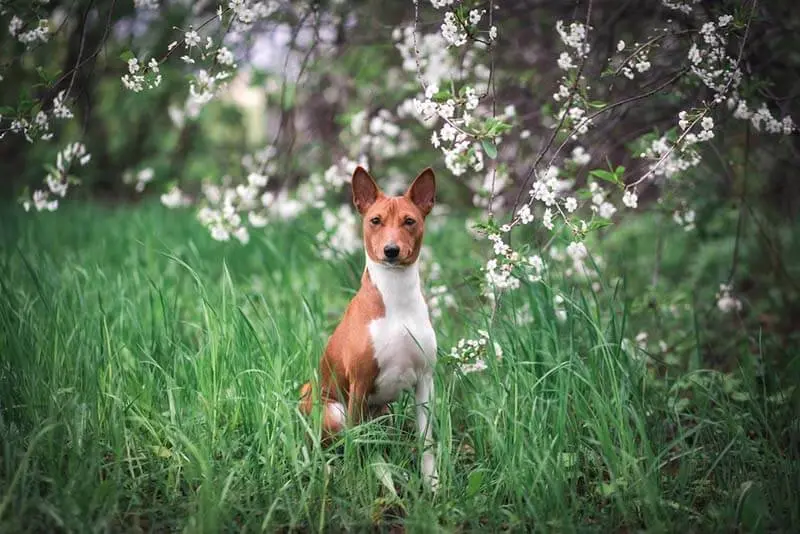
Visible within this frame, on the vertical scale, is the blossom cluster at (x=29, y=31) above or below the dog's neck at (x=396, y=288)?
above

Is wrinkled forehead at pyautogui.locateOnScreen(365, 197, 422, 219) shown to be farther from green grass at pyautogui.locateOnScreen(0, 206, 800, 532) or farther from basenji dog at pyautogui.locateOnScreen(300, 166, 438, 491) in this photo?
green grass at pyautogui.locateOnScreen(0, 206, 800, 532)

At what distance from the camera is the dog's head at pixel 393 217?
8.84 ft

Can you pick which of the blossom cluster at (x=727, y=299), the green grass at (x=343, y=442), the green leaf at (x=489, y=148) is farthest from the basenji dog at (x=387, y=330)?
the blossom cluster at (x=727, y=299)

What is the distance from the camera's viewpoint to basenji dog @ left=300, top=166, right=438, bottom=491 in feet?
9.02

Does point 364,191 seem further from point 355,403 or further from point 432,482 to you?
point 432,482

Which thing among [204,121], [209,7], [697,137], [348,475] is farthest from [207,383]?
[204,121]

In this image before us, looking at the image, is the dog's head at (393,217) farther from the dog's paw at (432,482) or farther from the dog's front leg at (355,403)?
the dog's paw at (432,482)

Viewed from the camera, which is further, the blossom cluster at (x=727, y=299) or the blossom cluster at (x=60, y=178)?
the blossom cluster at (x=727, y=299)

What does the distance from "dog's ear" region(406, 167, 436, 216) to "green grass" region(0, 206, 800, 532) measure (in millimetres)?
688

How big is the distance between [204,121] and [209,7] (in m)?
6.04

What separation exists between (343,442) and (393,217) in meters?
0.83

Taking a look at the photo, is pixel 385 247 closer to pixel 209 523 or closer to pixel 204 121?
pixel 209 523

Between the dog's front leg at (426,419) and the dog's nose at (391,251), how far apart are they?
1.59ft

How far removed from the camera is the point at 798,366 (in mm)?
3799
